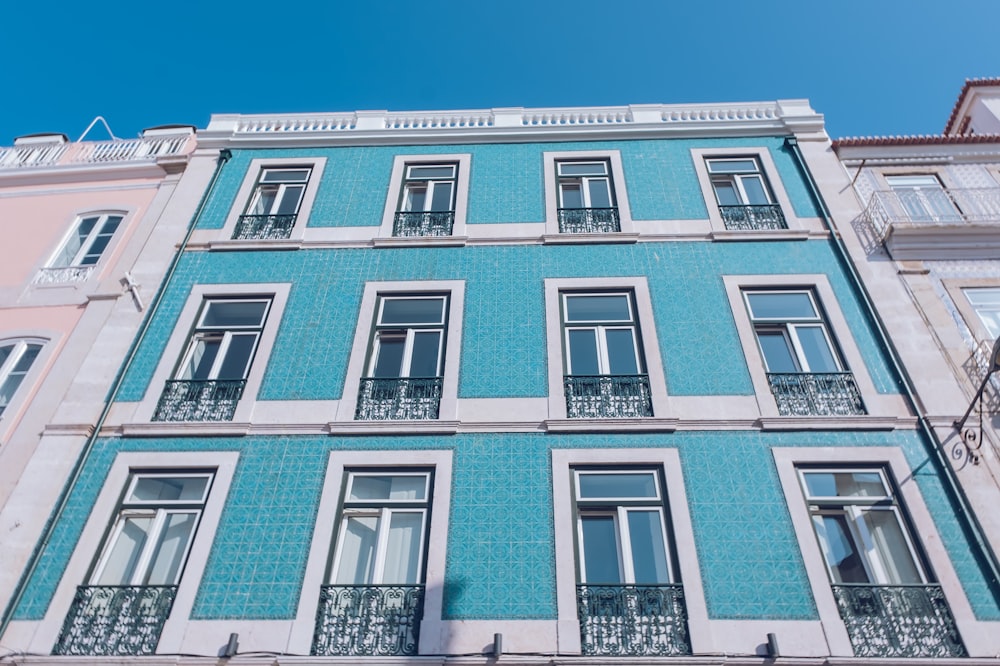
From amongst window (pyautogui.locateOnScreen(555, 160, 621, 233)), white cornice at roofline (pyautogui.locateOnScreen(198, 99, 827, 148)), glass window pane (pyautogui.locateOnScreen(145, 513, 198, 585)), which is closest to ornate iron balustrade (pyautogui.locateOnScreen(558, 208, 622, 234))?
window (pyautogui.locateOnScreen(555, 160, 621, 233))

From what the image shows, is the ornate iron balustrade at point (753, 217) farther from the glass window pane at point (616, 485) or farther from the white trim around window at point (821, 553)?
the glass window pane at point (616, 485)

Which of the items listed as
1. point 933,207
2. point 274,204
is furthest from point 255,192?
point 933,207

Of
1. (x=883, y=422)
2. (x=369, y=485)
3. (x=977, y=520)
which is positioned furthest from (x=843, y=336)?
(x=369, y=485)

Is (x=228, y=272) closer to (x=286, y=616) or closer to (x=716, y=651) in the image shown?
(x=286, y=616)

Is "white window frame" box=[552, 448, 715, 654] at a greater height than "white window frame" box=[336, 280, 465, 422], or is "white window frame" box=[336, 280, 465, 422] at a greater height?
"white window frame" box=[336, 280, 465, 422]

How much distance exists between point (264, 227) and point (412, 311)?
3372 mm

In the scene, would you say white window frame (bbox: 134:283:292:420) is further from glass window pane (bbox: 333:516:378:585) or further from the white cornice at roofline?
the white cornice at roofline

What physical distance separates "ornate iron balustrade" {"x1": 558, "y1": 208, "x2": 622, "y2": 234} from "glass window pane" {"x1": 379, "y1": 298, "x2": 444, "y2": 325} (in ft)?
8.49

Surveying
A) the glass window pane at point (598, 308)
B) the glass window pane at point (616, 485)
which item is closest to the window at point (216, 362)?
the glass window pane at point (598, 308)

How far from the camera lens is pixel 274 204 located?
12945mm

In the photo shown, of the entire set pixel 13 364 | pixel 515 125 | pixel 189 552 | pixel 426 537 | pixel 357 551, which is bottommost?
pixel 189 552

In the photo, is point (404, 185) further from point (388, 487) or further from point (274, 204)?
point (388, 487)

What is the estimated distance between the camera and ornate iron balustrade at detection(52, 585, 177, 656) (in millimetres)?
7570

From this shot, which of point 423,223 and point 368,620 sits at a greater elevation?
point 423,223
